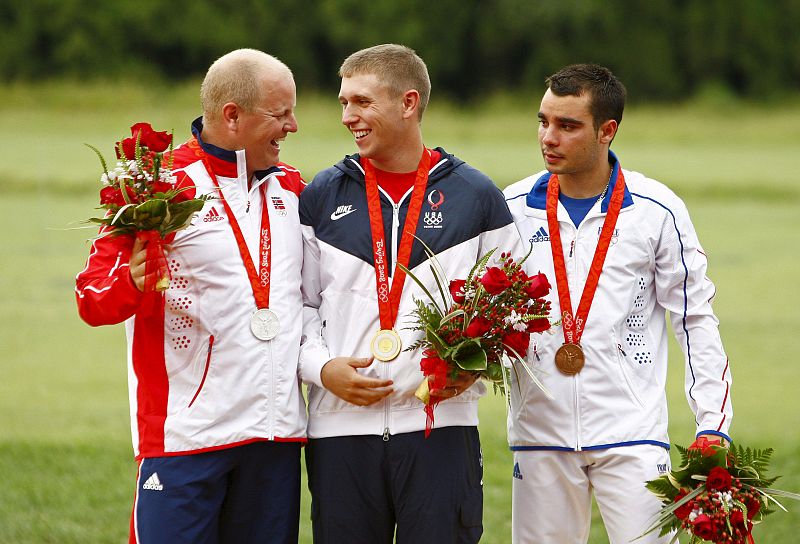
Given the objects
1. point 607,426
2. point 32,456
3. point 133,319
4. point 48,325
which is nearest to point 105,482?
point 32,456

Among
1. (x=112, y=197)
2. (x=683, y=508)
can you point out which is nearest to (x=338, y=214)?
(x=112, y=197)

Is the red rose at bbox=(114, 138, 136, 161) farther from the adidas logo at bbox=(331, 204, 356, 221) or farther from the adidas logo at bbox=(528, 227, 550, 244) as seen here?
the adidas logo at bbox=(528, 227, 550, 244)

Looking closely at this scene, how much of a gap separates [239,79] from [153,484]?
1456 millimetres

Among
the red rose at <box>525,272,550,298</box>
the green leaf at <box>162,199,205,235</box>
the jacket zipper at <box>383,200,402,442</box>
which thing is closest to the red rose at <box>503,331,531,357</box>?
the red rose at <box>525,272,550,298</box>

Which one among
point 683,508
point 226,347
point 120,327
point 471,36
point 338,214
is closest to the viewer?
point 683,508

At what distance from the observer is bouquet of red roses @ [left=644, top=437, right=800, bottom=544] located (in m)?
3.88

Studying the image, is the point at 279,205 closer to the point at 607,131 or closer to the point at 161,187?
the point at 161,187

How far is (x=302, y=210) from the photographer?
14.1 feet

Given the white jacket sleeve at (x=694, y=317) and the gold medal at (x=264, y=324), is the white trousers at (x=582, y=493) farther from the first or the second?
the gold medal at (x=264, y=324)

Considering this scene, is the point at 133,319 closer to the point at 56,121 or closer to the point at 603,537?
the point at 603,537

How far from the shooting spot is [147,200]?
12.3 ft

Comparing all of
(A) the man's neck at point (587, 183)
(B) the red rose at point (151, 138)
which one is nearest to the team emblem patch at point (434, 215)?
(A) the man's neck at point (587, 183)

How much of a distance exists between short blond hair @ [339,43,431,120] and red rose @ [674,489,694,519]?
1661 mm

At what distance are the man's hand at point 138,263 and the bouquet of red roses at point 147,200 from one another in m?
0.01
